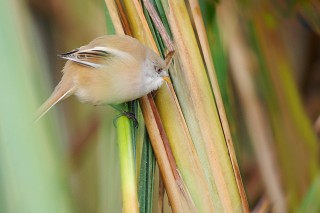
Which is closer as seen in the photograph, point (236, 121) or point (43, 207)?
A: point (43, 207)

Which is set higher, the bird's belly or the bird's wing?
the bird's wing

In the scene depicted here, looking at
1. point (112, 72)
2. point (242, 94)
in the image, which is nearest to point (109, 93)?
point (112, 72)

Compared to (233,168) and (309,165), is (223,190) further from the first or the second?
(309,165)

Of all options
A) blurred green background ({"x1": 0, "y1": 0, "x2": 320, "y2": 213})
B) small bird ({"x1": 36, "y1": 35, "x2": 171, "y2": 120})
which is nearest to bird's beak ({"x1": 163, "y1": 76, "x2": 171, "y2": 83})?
small bird ({"x1": 36, "y1": 35, "x2": 171, "y2": 120})

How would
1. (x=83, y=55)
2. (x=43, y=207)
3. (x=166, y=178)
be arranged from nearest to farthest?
(x=43, y=207) < (x=166, y=178) < (x=83, y=55)

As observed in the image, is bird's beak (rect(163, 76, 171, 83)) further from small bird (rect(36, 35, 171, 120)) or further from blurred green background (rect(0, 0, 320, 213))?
blurred green background (rect(0, 0, 320, 213))

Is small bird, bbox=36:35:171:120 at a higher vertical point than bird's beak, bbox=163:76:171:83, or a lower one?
higher

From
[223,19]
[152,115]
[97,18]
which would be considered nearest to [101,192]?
[152,115]
